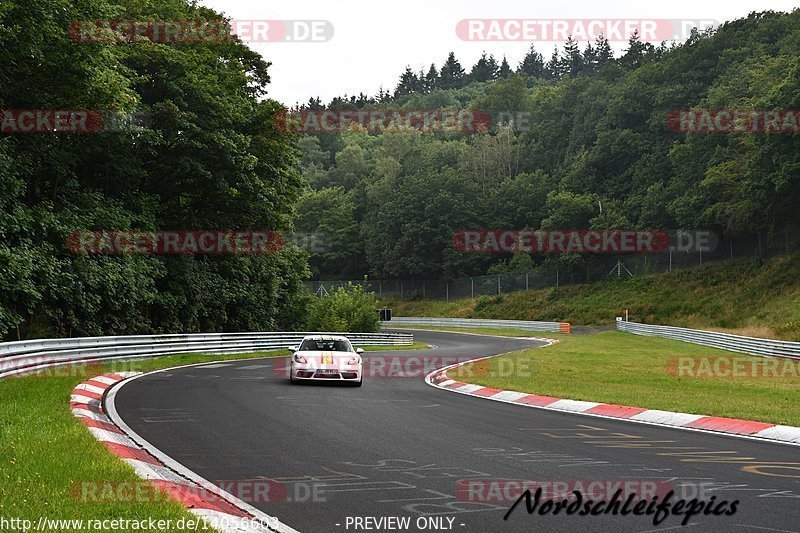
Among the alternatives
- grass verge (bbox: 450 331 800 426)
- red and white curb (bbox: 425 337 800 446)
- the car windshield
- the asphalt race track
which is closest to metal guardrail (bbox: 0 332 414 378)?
the asphalt race track

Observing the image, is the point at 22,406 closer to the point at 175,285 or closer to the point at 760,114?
the point at 175,285

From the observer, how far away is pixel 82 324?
28797 mm

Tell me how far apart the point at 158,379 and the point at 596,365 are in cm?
1655

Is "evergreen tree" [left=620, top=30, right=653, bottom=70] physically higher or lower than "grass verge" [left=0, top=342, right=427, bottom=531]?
higher

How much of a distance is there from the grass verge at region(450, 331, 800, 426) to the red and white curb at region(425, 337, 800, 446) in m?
0.51

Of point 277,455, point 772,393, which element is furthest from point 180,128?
point 277,455

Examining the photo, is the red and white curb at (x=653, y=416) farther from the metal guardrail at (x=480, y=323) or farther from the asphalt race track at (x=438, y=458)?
the metal guardrail at (x=480, y=323)

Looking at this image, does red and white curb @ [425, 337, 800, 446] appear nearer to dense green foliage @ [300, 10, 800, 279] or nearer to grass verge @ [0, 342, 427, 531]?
grass verge @ [0, 342, 427, 531]

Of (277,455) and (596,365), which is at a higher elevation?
(277,455)

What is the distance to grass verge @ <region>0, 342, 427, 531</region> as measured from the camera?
19.0 feet

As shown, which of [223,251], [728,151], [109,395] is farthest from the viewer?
[728,151]

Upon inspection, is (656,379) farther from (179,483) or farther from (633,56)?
(633,56)

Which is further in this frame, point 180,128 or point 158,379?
point 180,128

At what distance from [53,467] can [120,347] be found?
19.8m
